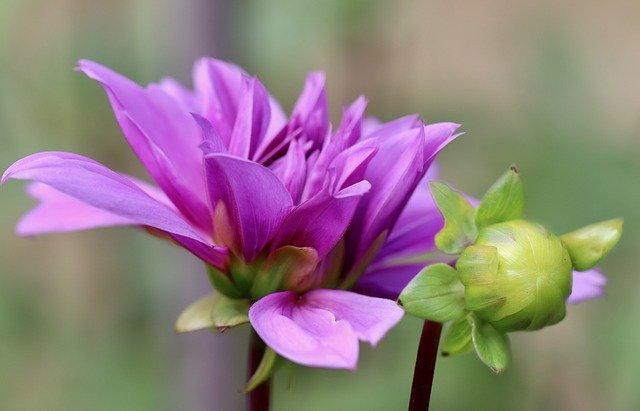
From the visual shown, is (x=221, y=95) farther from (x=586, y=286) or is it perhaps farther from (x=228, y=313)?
(x=586, y=286)

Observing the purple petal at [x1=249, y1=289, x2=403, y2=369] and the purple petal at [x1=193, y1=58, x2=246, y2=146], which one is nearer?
the purple petal at [x1=249, y1=289, x2=403, y2=369]

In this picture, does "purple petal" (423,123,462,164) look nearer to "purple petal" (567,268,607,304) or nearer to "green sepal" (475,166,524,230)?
"green sepal" (475,166,524,230)

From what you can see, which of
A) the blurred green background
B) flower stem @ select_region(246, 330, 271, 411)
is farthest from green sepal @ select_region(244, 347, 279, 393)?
the blurred green background

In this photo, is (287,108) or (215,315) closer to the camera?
(215,315)

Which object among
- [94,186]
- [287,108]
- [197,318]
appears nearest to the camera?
[94,186]

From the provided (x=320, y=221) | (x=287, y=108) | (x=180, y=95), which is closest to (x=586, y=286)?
(x=320, y=221)

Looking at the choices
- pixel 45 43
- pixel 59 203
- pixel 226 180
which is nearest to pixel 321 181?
pixel 226 180
